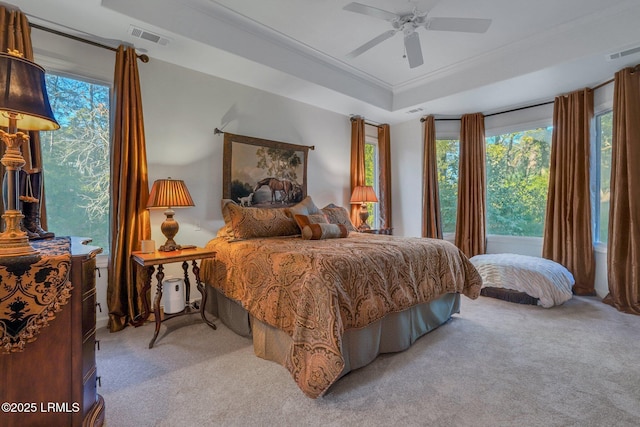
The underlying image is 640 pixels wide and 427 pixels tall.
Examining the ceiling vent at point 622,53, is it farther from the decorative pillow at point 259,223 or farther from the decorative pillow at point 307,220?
the decorative pillow at point 259,223

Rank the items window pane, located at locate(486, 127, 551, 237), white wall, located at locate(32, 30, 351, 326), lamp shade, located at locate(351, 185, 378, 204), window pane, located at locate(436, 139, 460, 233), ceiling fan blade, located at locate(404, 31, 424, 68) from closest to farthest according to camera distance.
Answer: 1. ceiling fan blade, located at locate(404, 31, 424, 68)
2. white wall, located at locate(32, 30, 351, 326)
3. window pane, located at locate(486, 127, 551, 237)
4. lamp shade, located at locate(351, 185, 378, 204)
5. window pane, located at locate(436, 139, 460, 233)

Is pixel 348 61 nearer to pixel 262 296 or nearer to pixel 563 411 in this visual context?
pixel 262 296

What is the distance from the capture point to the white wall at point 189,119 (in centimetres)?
273

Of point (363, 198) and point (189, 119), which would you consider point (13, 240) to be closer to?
point (189, 119)

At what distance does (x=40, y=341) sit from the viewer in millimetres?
1228

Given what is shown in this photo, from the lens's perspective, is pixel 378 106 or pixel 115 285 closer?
pixel 115 285

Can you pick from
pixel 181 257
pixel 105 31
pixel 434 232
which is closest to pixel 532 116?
pixel 434 232

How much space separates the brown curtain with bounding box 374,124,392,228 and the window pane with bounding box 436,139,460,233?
2.85ft

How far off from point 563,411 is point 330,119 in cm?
420

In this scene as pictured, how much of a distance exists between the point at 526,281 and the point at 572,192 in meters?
1.53

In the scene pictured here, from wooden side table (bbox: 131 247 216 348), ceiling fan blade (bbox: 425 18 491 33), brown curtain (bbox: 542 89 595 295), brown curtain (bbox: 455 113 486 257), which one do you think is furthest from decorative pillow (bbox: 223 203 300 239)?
brown curtain (bbox: 542 89 595 295)

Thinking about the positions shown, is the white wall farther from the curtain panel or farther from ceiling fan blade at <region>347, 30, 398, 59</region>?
the curtain panel

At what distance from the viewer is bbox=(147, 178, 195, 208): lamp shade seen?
262 centimetres

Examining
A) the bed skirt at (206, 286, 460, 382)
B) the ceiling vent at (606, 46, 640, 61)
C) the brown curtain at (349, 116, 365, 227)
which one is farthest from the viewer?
the brown curtain at (349, 116, 365, 227)
